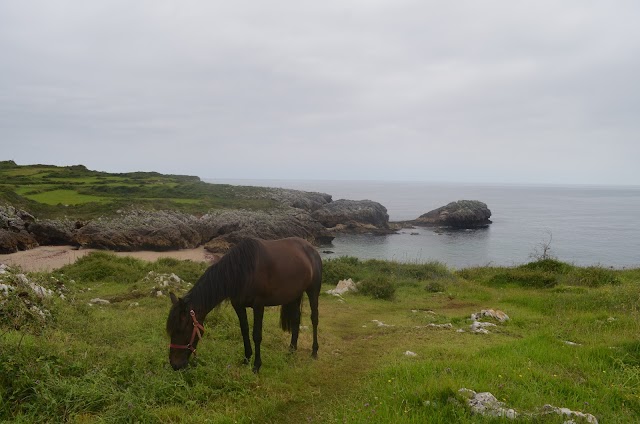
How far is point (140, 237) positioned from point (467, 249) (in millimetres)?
39224

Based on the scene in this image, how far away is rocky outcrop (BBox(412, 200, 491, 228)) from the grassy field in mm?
61354

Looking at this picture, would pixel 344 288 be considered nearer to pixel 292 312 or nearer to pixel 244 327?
pixel 292 312

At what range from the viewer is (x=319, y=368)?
7387 millimetres

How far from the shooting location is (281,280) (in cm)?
739

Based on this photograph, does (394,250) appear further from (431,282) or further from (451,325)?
(451,325)

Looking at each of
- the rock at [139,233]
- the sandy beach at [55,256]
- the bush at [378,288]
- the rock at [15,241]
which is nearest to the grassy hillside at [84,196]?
the rock at [139,233]

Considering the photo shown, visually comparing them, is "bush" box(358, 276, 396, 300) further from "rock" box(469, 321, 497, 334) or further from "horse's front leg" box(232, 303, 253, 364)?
"horse's front leg" box(232, 303, 253, 364)

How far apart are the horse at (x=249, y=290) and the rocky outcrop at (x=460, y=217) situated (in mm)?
68367

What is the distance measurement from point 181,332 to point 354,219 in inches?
2411

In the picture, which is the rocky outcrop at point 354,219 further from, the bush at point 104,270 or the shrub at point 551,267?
the bush at point 104,270

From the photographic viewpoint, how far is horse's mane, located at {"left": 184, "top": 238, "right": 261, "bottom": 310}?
6.56 meters

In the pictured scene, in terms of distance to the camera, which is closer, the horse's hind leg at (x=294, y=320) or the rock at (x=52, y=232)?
the horse's hind leg at (x=294, y=320)

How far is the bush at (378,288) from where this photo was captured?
54.6 feet

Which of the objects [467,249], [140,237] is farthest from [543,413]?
[467,249]
